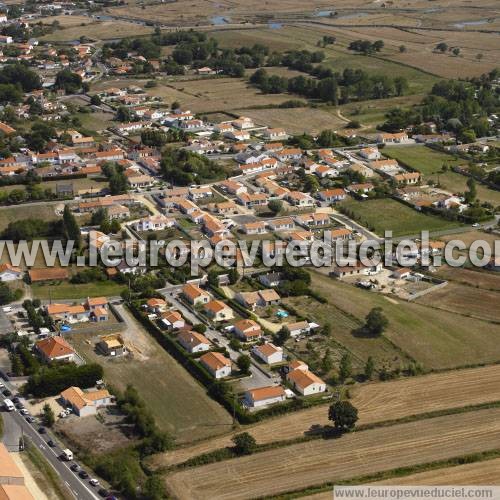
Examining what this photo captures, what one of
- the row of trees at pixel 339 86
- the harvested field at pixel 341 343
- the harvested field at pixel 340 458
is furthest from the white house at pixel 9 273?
the row of trees at pixel 339 86

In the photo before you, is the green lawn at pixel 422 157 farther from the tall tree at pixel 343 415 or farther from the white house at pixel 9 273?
the tall tree at pixel 343 415

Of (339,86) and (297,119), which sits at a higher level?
(339,86)

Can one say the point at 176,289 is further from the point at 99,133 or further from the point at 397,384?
the point at 99,133

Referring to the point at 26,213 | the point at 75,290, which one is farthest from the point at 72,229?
the point at 26,213

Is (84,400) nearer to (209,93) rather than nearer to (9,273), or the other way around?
(9,273)

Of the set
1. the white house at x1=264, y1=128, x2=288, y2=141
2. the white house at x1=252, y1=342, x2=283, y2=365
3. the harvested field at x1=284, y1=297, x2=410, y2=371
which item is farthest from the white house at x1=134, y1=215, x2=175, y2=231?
the white house at x1=264, y1=128, x2=288, y2=141
